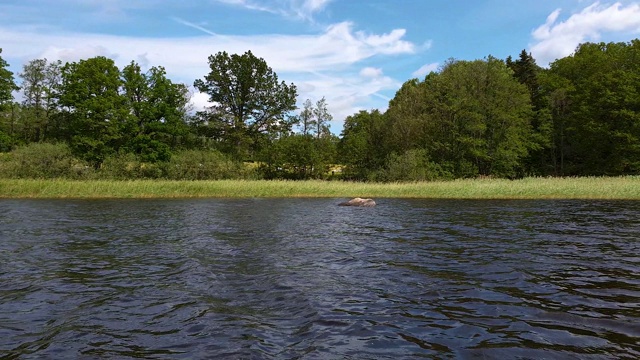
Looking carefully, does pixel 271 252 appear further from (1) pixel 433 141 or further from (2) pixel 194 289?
(1) pixel 433 141

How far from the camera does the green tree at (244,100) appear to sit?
65812 mm

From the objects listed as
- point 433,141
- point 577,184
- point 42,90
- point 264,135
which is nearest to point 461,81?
point 433,141

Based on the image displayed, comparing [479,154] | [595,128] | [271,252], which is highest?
[595,128]

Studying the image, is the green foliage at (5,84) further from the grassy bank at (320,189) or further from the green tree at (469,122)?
the green tree at (469,122)

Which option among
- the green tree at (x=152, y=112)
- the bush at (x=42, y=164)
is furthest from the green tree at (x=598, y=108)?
the bush at (x=42, y=164)

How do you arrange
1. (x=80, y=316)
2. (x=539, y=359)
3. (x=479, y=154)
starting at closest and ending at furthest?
(x=539, y=359) < (x=80, y=316) < (x=479, y=154)

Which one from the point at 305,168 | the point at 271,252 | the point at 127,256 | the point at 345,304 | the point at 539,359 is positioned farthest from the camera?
the point at 305,168

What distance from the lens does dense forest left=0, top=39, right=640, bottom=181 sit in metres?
54.7

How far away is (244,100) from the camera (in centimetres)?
6800

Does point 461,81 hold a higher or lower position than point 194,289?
higher

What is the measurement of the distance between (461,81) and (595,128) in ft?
64.3

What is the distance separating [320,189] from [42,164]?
31.8 metres

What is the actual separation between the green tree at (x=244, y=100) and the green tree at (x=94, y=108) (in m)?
13.1

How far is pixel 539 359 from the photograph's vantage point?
562cm
